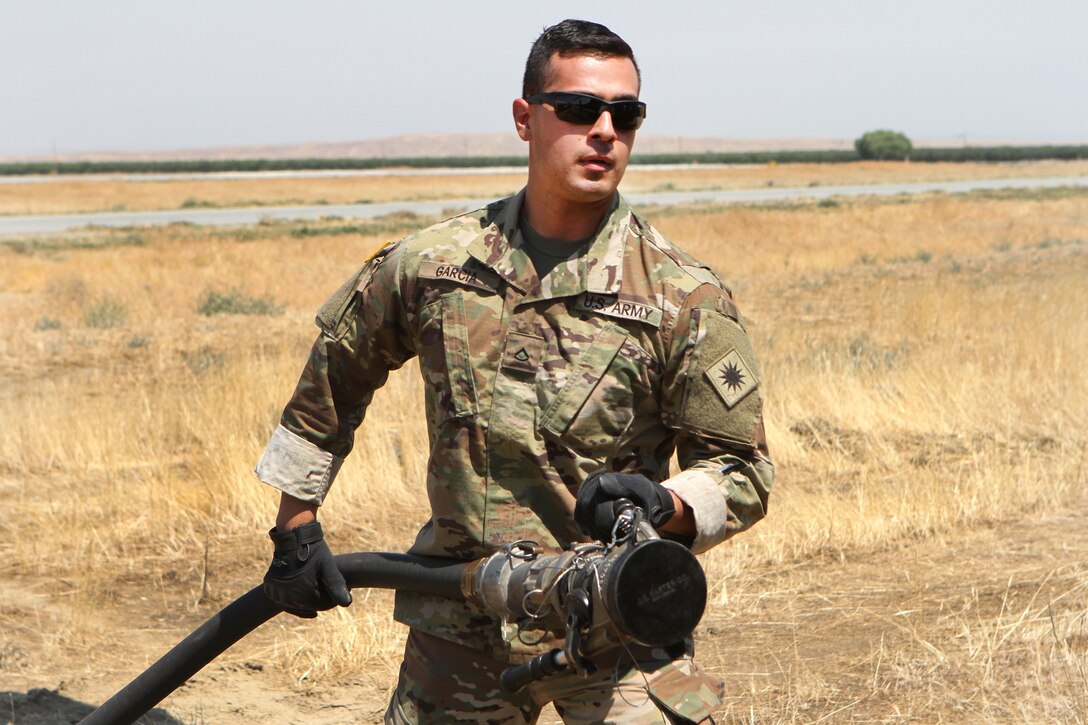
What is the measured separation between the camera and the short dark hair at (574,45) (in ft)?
7.59

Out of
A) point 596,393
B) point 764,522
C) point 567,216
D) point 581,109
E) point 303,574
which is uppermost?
point 581,109

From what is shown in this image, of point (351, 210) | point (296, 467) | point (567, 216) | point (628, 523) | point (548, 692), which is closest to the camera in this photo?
point (628, 523)

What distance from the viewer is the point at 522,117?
245 cm

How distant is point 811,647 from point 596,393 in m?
2.25

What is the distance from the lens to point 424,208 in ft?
129

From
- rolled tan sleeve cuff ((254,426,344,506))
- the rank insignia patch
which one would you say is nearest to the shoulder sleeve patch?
the rank insignia patch

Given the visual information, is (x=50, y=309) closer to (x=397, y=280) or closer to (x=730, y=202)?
(x=397, y=280)

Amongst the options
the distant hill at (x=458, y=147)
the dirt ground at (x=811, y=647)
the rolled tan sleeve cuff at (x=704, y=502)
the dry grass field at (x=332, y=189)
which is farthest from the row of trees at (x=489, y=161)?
the rolled tan sleeve cuff at (x=704, y=502)

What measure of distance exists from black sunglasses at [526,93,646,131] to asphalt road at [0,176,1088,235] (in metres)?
30.4

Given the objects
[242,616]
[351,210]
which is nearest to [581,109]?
[242,616]

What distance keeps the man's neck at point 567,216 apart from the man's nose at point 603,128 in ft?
0.47

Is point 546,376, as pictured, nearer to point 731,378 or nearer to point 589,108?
point 731,378

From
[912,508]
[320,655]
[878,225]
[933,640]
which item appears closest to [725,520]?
[933,640]

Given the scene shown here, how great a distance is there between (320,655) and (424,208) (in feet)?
118
